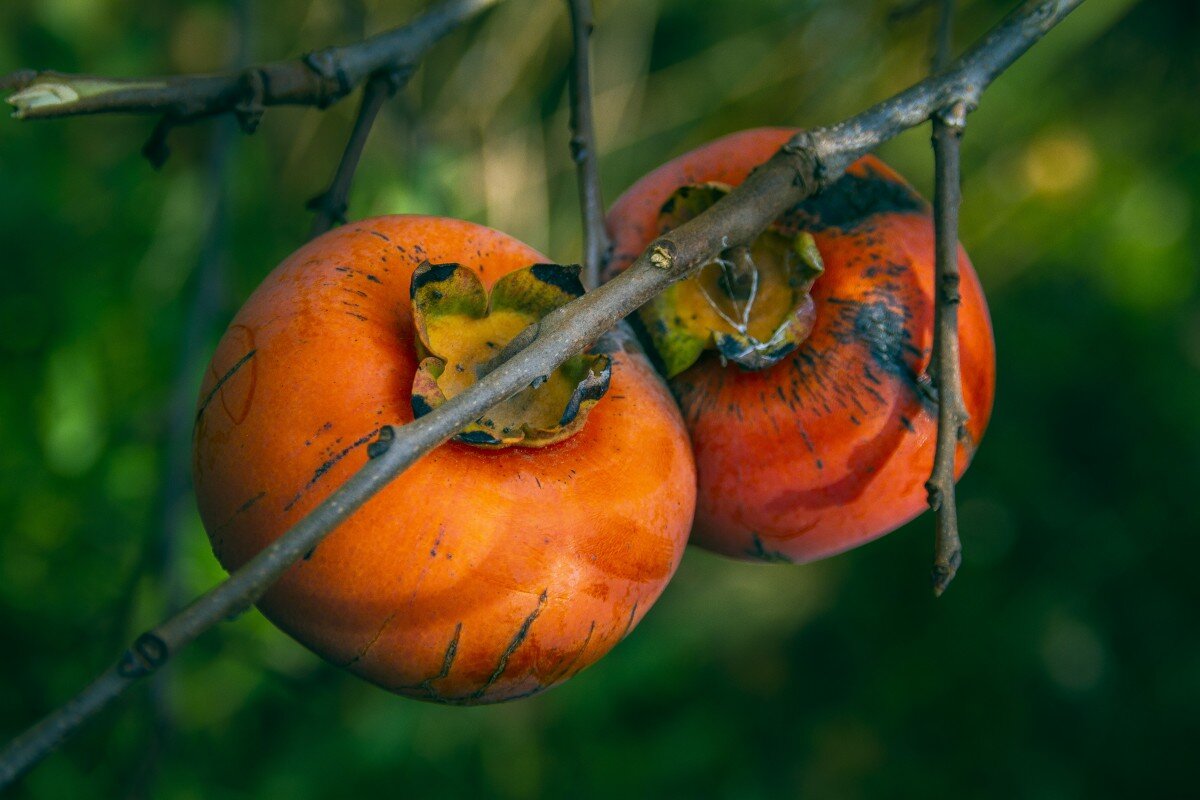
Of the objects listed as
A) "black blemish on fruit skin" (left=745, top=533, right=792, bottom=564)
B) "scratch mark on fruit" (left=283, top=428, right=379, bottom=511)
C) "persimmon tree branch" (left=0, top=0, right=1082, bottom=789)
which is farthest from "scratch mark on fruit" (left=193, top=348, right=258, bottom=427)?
"black blemish on fruit skin" (left=745, top=533, right=792, bottom=564)

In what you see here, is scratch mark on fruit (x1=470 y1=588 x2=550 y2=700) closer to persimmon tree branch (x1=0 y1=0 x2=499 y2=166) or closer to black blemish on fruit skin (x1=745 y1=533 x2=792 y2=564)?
black blemish on fruit skin (x1=745 y1=533 x2=792 y2=564)

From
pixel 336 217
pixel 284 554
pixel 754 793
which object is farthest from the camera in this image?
pixel 754 793

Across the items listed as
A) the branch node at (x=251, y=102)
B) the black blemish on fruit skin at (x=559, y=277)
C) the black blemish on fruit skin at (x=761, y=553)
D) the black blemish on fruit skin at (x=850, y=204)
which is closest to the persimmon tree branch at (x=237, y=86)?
the branch node at (x=251, y=102)

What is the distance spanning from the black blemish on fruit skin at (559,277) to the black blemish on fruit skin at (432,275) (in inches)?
2.8

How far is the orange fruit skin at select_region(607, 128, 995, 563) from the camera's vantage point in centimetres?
98

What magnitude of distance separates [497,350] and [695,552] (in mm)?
2173

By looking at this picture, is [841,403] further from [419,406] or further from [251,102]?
[251,102]

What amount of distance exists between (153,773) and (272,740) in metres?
0.79

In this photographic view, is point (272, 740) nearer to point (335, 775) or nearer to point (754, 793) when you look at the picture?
point (335, 775)

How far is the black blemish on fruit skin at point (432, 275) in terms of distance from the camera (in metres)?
0.85

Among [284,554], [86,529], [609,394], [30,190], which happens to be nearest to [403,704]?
[86,529]

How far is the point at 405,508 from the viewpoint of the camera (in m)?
0.78

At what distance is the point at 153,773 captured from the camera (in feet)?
4.34

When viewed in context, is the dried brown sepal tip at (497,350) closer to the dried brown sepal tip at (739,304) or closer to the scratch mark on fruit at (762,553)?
the dried brown sepal tip at (739,304)
